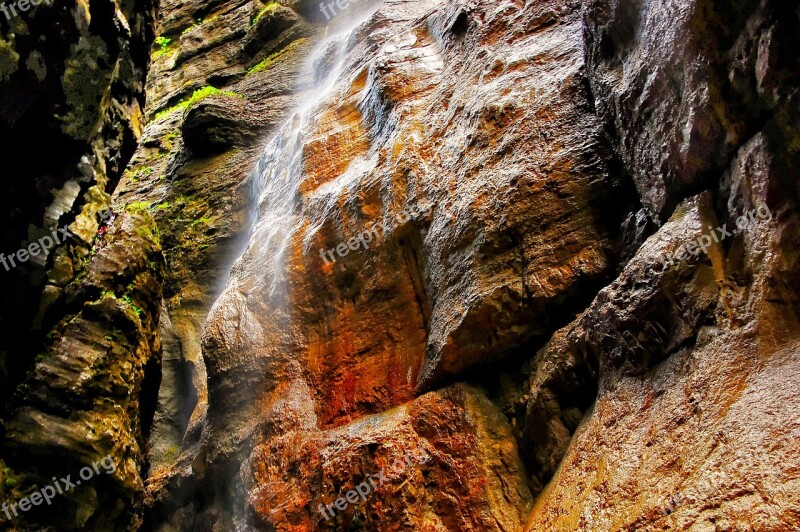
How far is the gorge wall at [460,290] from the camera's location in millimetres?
3225

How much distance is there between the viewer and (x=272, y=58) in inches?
626

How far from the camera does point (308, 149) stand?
8805mm

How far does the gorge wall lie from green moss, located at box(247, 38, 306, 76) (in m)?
6.68

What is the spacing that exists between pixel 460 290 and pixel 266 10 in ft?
48.4

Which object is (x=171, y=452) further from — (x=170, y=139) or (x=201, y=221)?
(x=170, y=139)

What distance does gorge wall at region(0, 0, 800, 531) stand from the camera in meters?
3.22

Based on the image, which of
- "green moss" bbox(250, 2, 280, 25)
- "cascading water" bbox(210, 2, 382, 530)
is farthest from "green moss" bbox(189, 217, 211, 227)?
"green moss" bbox(250, 2, 280, 25)

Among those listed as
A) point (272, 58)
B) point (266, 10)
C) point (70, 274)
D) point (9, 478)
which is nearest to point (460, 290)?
point (70, 274)

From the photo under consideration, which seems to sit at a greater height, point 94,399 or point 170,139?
point 170,139

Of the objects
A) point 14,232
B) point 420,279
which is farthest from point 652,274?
point 14,232

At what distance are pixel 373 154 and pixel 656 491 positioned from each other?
559cm

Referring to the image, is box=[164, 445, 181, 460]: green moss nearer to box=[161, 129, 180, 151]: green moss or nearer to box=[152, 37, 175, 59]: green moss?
box=[161, 129, 180, 151]: green moss

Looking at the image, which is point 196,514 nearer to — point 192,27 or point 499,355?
point 499,355

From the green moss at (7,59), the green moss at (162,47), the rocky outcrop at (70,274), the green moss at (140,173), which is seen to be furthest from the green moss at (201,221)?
the green moss at (162,47)
